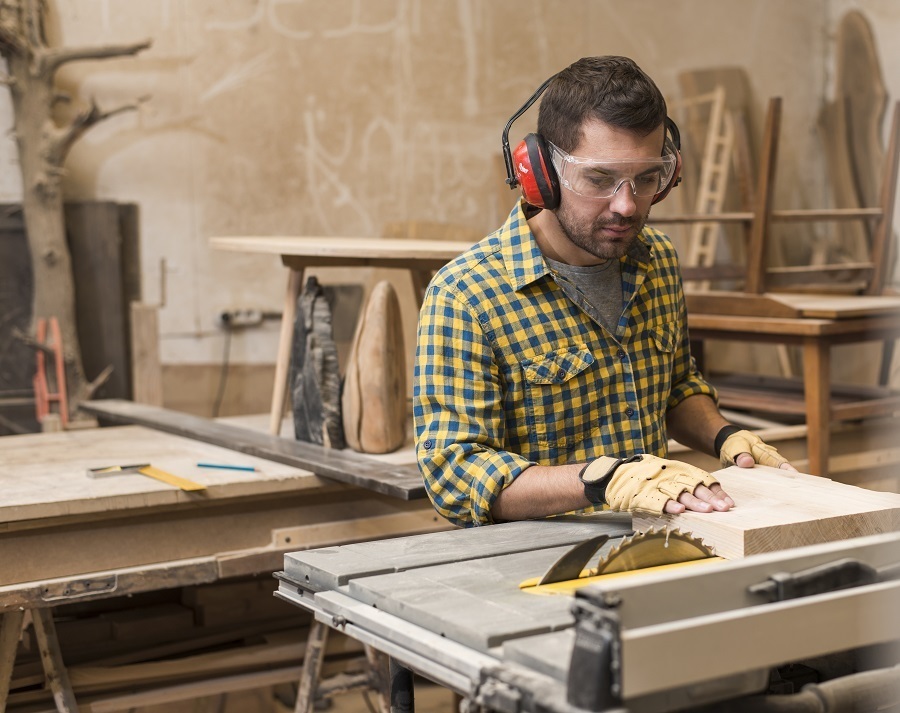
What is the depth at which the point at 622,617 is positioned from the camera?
140cm

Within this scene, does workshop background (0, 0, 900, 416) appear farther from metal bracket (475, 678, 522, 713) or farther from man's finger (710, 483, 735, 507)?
metal bracket (475, 678, 522, 713)

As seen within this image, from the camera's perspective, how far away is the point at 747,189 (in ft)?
17.6

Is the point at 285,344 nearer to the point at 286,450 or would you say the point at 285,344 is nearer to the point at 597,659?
the point at 286,450

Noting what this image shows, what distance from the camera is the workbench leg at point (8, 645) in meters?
3.23

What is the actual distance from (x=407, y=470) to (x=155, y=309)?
211cm

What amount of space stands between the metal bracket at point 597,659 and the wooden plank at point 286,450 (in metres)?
1.76

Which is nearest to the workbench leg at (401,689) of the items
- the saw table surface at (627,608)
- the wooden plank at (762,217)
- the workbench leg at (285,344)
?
the saw table surface at (627,608)

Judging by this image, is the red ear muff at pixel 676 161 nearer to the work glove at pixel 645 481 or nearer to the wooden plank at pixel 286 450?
the work glove at pixel 645 481

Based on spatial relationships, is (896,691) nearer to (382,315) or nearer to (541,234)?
(541,234)

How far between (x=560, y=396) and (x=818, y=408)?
193 cm

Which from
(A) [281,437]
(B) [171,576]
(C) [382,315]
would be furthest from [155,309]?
(B) [171,576]

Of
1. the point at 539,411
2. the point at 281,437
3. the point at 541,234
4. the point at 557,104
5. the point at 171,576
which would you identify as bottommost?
the point at 171,576

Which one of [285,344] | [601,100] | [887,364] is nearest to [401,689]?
[601,100]

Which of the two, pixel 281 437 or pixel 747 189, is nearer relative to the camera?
pixel 281 437
